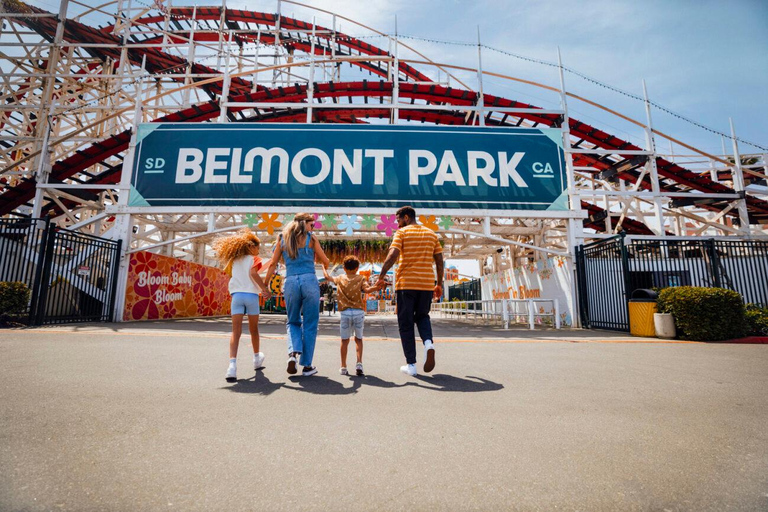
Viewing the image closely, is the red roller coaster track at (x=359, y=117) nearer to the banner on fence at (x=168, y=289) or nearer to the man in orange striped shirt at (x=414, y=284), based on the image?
the banner on fence at (x=168, y=289)

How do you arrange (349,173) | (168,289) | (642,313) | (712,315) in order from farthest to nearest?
1. (168,289)
2. (349,173)
3. (642,313)
4. (712,315)

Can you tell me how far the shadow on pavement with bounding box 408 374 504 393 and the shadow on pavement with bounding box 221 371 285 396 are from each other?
46.3 inches

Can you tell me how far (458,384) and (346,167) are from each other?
849 cm

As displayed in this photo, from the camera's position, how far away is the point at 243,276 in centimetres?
361

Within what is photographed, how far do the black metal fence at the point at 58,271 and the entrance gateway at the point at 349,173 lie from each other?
0.63m

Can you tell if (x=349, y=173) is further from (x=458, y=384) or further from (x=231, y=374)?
(x=458, y=384)

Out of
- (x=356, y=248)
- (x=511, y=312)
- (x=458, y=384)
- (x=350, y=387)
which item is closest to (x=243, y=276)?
(x=350, y=387)

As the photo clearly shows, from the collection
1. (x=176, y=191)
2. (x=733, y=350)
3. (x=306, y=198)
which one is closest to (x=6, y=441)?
(x=733, y=350)

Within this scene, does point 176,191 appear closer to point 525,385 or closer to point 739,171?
point 525,385

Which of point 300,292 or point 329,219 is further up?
point 329,219

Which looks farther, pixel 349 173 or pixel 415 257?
pixel 349 173

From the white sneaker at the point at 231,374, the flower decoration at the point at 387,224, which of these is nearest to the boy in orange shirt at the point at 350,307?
the white sneaker at the point at 231,374

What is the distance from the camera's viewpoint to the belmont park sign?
33.9 ft

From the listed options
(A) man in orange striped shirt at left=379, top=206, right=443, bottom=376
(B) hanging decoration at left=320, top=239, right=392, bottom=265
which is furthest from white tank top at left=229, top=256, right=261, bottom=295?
(B) hanging decoration at left=320, top=239, right=392, bottom=265
